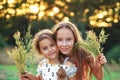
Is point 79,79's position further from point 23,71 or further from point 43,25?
point 43,25

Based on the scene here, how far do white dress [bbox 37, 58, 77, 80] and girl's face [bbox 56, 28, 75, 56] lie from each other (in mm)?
110

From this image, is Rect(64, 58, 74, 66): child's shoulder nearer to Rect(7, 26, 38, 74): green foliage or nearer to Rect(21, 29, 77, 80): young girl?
Rect(21, 29, 77, 80): young girl

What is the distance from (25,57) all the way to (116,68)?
8.99 metres

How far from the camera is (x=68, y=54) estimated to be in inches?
158

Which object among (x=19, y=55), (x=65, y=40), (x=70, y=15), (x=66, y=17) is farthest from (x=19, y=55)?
(x=70, y=15)

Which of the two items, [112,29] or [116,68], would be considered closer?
[116,68]

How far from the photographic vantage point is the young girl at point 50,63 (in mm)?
3945

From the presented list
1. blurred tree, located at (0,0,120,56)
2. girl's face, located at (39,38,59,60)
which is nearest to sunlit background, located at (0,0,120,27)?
blurred tree, located at (0,0,120,56)

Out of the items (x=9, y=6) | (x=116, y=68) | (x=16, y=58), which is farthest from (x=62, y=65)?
(x=9, y=6)

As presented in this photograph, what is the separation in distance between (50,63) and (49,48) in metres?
0.19

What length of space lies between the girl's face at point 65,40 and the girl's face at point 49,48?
51 mm

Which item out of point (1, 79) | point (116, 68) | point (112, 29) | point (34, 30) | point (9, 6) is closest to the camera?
point (1, 79)

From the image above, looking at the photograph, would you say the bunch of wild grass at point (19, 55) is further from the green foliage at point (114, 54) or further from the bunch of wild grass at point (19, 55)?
the green foliage at point (114, 54)

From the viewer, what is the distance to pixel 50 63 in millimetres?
4109
